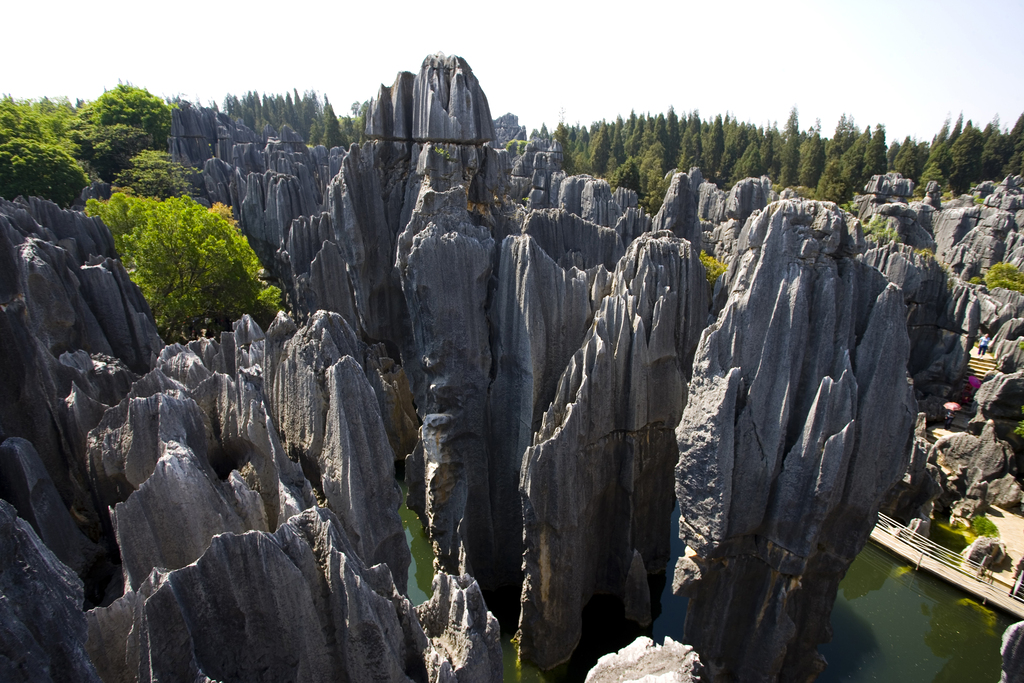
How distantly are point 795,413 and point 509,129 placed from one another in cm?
10647

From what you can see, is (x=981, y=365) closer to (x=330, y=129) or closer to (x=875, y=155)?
(x=875, y=155)

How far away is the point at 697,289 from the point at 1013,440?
12910 mm

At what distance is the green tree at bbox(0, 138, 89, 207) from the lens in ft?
88.0

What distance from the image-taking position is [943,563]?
13445 millimetres

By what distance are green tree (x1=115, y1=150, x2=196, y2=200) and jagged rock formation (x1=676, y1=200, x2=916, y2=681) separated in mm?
38975

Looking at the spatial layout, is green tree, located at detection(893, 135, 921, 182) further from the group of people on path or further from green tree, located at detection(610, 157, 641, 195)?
the group of people on path

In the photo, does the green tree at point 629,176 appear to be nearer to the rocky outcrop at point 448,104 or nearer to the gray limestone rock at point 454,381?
the rocky outcrop at point 448,104

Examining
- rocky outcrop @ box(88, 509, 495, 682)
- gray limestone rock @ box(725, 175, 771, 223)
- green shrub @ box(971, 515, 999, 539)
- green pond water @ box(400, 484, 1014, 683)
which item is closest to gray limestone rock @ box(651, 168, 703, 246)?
gray limestone rock @ box(725, 175, 771, 223)

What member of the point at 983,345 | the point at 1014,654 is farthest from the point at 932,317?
the point at 1014,654

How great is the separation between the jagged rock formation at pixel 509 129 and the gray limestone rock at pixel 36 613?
9988 cm

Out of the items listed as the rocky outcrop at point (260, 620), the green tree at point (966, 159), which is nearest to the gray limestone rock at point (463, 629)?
the rocky outcrop at point (260, 620)

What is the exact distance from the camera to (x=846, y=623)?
475 inches

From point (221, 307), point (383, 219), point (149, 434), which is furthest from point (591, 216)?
point (149, 434)

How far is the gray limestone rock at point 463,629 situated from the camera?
5605mm
